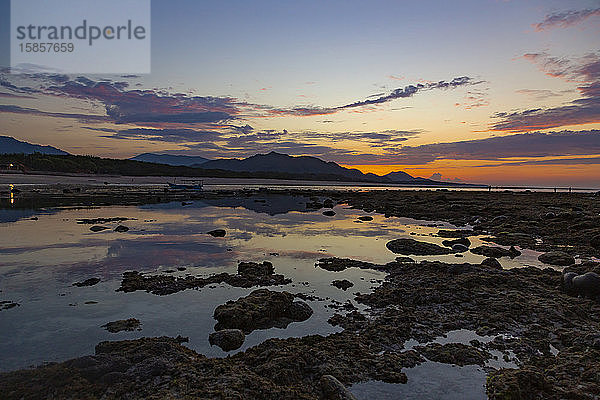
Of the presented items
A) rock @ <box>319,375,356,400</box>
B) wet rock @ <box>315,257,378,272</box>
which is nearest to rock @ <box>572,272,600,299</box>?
wet rock @ <box>315,257,378,272</box>

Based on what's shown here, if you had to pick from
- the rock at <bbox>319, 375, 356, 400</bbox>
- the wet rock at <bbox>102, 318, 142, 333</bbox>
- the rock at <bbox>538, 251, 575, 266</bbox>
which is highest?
the rock at <bbox>538, 251, 575, 266</bbox>

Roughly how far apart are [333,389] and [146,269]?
9.59 metres

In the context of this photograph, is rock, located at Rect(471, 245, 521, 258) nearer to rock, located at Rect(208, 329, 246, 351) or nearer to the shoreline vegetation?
the shoreline vegetation

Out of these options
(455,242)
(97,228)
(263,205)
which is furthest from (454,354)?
(263,205)

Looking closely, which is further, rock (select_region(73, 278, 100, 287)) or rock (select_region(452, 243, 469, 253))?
rock (select_region(452, 243, 469, 253))

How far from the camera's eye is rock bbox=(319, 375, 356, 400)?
17.0 ft

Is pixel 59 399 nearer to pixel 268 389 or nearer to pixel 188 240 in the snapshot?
pixel 268 389

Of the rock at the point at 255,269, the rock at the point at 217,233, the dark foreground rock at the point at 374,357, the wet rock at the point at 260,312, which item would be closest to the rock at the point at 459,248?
the dark foreground rock at the point at 374,357

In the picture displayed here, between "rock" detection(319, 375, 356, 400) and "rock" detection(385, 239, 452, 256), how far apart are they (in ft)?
39.1

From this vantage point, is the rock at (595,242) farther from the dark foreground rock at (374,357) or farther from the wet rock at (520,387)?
the wet rock at (520,387)

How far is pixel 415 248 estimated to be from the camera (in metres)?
16.9

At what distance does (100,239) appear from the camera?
17.2 metres

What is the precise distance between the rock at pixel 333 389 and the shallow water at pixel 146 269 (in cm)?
222

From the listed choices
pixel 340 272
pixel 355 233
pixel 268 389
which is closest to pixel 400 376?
pixel 268 389
